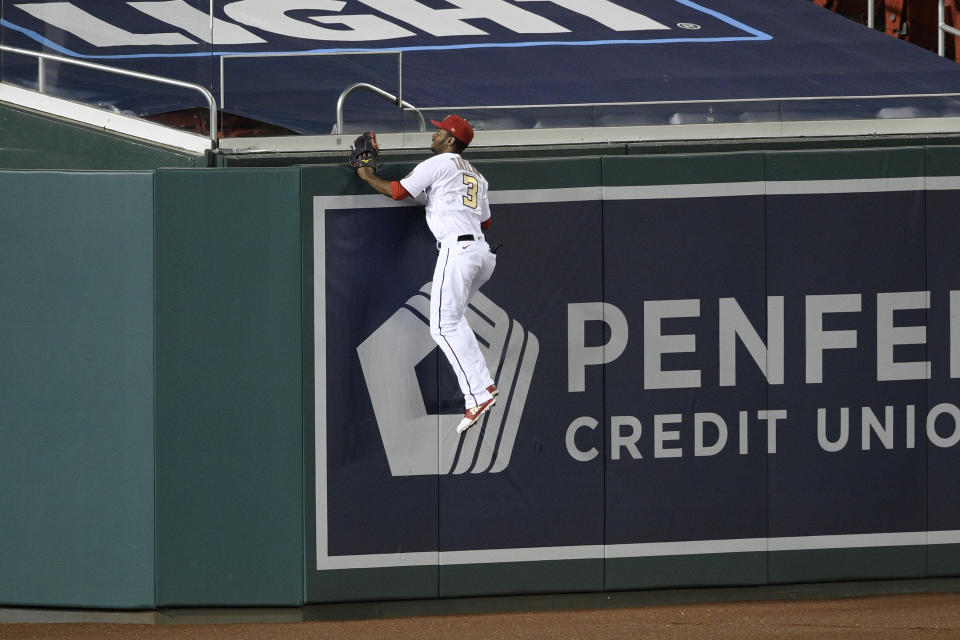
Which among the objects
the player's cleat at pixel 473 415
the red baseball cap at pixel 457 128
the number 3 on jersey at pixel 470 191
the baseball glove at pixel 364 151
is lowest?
the player's cleat at pixel 473 415

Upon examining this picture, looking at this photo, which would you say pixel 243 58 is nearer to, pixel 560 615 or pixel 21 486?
pixel 21 486

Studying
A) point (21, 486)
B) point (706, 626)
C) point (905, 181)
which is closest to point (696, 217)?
point (905, 181)

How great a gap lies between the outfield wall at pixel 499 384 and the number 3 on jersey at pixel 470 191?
1.09ft

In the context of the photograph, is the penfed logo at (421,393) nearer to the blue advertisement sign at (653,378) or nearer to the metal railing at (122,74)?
the blue advertisement sign at (653,378)

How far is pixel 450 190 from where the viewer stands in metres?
6.51

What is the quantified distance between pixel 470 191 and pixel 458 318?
70cm

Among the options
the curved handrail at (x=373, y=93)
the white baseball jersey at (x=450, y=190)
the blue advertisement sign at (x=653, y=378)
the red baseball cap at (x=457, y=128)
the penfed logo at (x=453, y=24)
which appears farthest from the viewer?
the penfed logo at (x=453, y=24)

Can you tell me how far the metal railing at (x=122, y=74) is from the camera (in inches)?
288

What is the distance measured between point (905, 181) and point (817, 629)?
8.82 ft

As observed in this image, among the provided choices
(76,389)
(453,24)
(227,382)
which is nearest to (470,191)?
(227,382)

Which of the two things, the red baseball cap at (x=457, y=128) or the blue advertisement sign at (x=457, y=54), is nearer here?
the red baseball cap at (x=457, y=128)

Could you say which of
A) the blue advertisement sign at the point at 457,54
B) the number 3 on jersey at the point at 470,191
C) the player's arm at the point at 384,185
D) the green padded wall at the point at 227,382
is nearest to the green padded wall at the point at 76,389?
the green padded wall at the point at 227,382

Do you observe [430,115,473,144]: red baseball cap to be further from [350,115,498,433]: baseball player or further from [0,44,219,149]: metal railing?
[0,44,219,149]: metal railing

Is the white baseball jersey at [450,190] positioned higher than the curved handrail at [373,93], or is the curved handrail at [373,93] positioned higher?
the curved handrail at [373,93]
